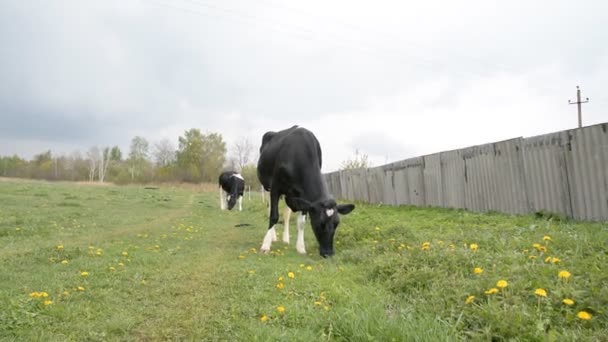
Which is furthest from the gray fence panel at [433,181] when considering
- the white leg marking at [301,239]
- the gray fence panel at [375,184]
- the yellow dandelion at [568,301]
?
the yellow dandelion at [568,301]

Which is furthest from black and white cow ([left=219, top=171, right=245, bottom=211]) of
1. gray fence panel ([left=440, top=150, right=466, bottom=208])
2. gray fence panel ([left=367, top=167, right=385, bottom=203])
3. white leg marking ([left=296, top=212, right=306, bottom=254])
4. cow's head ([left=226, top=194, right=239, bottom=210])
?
white leg marking ([left=296, top=212, right=306, bottom=254])

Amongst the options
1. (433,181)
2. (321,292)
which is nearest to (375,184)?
(433,181)

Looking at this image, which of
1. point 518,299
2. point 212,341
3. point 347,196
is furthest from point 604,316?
point 347,196

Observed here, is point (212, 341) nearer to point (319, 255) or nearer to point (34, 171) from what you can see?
point (319, 255)

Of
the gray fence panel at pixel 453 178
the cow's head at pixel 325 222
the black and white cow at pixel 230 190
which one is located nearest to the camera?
the cow's head at pixel 325 222

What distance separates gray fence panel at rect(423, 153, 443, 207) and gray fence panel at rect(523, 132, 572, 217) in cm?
393

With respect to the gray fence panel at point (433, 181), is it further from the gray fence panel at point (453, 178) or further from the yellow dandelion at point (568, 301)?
the yellow dandelion at point (568, 301)

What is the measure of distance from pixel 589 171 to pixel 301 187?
581cm

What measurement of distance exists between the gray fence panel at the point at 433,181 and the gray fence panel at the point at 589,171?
5.24 m

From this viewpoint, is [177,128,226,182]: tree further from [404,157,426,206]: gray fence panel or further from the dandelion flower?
the dandelion flower

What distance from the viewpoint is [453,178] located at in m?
12.8

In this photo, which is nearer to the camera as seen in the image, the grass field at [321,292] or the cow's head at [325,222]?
the grass field at [321,292]

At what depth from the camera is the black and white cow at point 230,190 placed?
2079 centimetres

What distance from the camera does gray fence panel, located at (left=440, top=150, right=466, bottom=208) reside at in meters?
12.4
